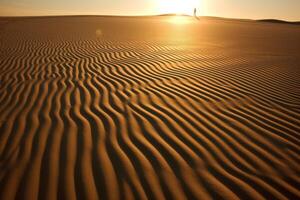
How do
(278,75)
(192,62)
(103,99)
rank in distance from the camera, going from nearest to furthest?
(103,99), (278,75), (192,62)

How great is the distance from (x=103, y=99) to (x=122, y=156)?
174cm

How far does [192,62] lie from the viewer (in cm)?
704

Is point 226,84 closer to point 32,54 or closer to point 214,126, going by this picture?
point 214,126

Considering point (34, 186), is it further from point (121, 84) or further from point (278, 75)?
point (278, 75)

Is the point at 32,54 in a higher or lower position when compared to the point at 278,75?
higher

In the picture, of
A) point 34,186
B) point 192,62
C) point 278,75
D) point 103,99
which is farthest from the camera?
point 192,62

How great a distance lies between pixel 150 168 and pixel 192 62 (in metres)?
5.18

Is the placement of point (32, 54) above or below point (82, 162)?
above

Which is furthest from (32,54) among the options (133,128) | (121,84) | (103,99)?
(133,128)

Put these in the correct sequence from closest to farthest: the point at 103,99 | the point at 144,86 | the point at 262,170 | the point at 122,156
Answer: the point at 262,170 → the point at 122,156 → the point at 103,99 → the point at 144,86

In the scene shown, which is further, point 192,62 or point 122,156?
point 192,62

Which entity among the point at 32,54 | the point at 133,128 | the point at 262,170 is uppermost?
the point at 32,54

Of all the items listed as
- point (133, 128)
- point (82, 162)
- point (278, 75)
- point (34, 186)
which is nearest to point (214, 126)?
point (133, 128)

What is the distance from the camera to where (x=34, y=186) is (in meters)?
2.20
